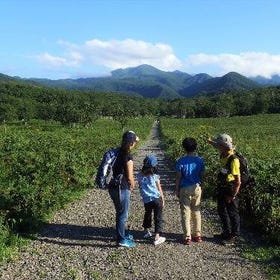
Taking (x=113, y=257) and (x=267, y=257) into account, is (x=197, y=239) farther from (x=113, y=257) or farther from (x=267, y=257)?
(x=113, y=257)

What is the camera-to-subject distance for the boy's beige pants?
8.50m

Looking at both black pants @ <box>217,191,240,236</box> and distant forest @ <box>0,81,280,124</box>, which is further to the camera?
distant forest @ <box>0,81,280,124</box>

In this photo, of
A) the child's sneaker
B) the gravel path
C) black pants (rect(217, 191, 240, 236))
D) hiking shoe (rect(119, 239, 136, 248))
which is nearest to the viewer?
the gravel path

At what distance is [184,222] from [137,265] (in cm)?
150

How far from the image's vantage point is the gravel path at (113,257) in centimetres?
701

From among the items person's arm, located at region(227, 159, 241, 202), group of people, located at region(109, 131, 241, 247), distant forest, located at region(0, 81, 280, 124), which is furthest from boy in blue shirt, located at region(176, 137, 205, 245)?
distant forest, located at region(0, 81, 280, 124)

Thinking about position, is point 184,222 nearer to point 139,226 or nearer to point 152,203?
point 152,203

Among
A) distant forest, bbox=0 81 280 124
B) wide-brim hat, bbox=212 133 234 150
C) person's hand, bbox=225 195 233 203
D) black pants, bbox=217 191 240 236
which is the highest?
wide-brim hat, bbox=212 133 234 150

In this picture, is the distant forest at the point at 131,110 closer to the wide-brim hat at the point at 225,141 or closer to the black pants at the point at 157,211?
the black pants at the point at 157,211

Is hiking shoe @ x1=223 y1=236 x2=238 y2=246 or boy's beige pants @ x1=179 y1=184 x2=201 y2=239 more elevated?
boy's beige pants @ x1=179 y1=184 x2=201 y2=239

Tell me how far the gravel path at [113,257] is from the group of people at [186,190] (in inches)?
11.2

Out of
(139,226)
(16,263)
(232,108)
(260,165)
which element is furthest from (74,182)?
(232,108)

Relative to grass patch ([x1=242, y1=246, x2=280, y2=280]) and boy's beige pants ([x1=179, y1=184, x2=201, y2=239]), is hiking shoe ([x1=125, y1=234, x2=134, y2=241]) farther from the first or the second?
grass patch ([x1=242, y1=246, x2=280, y2=280])

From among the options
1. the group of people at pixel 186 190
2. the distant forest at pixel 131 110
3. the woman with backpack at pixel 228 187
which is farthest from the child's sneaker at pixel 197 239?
the distant forest at pixel 131 110
